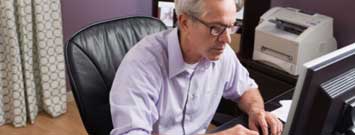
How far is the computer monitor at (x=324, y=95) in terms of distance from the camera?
979 millimetres

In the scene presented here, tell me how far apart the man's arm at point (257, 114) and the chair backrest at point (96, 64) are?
45cm

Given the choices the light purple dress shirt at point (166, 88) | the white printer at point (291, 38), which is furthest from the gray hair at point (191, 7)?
the white printer at point (291, 38)

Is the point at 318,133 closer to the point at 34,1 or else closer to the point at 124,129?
the point at 124,129

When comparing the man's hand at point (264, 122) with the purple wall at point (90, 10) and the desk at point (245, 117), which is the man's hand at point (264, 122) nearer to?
the desk at point (245, 117)

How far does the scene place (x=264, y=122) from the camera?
151 centimetres

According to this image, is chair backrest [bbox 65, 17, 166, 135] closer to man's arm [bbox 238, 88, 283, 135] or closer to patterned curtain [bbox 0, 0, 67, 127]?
man's arm [bbox 238, 88, 283, 135]

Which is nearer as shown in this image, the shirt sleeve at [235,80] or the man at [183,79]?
the man at [183,79]

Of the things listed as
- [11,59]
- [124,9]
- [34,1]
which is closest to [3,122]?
[11,59]

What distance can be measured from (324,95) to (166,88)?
1.88ft

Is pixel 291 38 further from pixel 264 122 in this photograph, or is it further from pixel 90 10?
pixel 90 10

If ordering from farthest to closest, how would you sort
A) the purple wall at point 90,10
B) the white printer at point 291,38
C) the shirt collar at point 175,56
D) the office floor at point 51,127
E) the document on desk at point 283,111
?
the purple wall at point 90,10 → the office floor at point 51,127 → the white printer at point 291,38 → the document on desk at point 283,111 → the shirt collar at point 175,56

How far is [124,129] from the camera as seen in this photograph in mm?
1324

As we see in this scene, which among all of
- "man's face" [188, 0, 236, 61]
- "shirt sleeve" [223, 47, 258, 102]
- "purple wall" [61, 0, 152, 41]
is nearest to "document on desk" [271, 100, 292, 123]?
"shirt sleeve" [223, 47, 258, 102]

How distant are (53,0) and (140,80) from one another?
5.06ft
